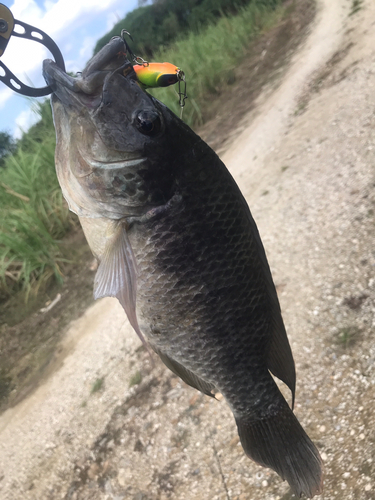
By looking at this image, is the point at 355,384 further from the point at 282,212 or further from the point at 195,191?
the point at 282,212

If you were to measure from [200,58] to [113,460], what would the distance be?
8.19 meters

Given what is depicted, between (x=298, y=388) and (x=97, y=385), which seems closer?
(x=298, y=388)

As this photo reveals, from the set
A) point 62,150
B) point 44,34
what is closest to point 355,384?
point 62,150

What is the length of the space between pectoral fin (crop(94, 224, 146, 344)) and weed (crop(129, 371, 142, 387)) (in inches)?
78.6

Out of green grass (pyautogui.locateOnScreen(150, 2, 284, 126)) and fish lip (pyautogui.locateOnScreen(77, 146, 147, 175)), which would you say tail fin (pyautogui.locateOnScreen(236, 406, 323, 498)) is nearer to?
fish lip (pyautogui.locateOnScreen(77, 146, 147, 175))

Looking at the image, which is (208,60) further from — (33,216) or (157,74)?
(157,74)

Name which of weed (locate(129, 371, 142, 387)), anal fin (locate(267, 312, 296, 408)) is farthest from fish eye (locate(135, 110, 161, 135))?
weed (locate(129, 371, 142, 387))

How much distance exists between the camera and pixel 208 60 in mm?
8266

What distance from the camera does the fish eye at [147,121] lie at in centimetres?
111

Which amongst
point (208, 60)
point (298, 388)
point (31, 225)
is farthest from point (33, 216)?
point (208, 60)

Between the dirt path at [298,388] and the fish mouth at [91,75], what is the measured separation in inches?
75.6

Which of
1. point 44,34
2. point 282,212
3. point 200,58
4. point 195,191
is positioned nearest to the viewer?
point 44,34

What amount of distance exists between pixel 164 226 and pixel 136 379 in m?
2.16

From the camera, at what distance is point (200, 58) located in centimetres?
834
